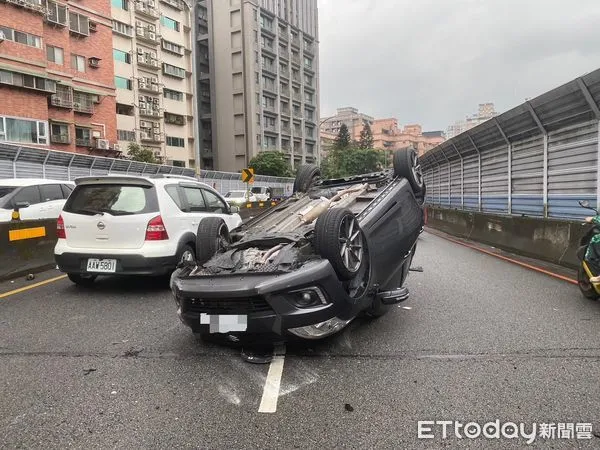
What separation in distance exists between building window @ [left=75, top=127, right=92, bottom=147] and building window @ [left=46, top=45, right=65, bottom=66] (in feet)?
16.4

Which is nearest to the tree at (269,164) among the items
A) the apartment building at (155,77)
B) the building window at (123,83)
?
the apartment building at (155,77)

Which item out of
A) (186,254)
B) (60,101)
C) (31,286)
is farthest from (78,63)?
(186,254)

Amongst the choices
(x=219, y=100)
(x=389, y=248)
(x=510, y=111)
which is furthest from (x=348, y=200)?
(x=219, y=100)

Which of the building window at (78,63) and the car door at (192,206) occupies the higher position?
the building window at (78,63)

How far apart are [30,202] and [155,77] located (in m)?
41.9

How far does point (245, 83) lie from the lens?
218 feet

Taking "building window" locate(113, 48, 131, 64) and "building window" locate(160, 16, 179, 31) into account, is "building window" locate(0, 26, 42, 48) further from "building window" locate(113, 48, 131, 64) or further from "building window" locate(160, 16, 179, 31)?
"building window" locate(160, 16, 179, 31)

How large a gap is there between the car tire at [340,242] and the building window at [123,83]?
45.1 meters

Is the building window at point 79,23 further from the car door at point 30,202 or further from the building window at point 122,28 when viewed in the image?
the car door at point 30,202

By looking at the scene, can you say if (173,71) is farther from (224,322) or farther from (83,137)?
(224,322)

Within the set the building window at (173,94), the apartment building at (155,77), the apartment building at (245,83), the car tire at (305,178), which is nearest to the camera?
the car tire at (305,178)

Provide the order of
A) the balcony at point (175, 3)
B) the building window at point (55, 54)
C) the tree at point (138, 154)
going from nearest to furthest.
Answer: the building window at point (55, 54) → the tree at point (138, 154) → the balcony at point (175, 3)

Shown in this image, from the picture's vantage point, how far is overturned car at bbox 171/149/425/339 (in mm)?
3549

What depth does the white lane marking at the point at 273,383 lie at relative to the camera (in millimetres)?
3055
